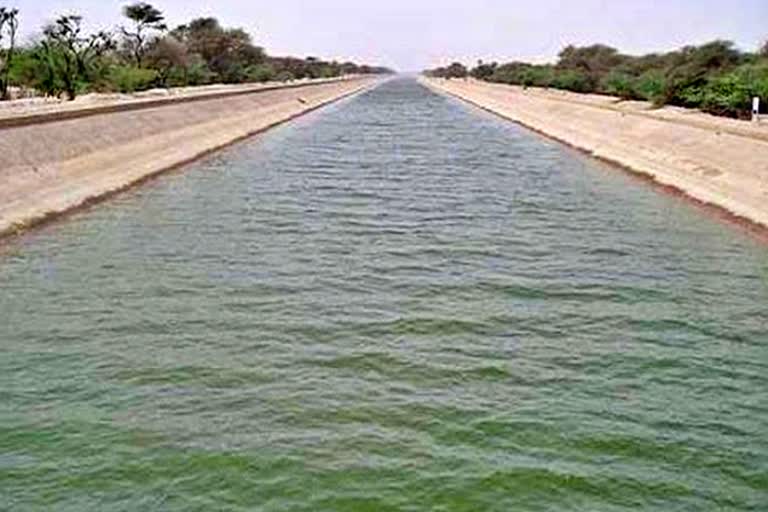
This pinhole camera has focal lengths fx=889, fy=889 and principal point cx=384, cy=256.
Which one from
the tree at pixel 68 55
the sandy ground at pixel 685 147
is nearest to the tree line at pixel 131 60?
the tree at pixel 68 55

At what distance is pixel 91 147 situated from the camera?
1463 inches

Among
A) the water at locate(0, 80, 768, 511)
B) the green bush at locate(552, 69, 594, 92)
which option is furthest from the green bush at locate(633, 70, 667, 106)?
the water at locate(0, 80, 768, 511)

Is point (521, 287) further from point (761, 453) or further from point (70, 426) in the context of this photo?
point (70, 426)

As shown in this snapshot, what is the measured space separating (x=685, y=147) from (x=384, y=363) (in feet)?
92.8

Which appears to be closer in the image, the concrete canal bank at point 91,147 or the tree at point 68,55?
the concrete canal bank at point 91,147

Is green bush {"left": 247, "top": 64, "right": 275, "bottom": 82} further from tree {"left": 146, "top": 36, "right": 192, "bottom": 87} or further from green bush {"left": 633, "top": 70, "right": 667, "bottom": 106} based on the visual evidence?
green bush {"left": 633, "top": 70, "right": 667, "bottom": 106}

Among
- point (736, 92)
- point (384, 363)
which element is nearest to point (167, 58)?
point (736, 92)

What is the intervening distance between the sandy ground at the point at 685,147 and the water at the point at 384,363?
2.90 meters

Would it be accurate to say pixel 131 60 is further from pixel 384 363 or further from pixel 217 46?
pixel 384 363

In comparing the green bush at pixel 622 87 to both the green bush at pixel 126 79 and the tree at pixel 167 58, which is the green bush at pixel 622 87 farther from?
the tree at pixel 167 58

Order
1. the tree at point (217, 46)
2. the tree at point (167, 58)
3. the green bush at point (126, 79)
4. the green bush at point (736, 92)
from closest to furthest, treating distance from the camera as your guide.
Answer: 1. the green bush at point (736, 92)
2. the green bush at point (126, 79)
3. the tree at point (167, 58)
4. the tree at point (217, 46)

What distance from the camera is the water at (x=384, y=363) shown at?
29.2ft

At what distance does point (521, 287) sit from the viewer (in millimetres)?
16844

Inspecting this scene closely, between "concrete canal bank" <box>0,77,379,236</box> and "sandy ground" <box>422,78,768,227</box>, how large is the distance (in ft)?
64.5
